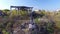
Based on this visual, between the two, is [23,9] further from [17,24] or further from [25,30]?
[25,30]

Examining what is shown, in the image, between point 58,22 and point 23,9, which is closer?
point 58,22

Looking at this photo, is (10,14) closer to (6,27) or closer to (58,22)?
(6,27)

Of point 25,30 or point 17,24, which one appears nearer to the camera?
point 25,30

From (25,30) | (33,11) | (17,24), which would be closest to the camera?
(25,30)

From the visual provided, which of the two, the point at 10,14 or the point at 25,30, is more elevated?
the point at 10,14

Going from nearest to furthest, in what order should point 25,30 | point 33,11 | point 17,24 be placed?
point 25,30 < point 17,24 < point 33,11

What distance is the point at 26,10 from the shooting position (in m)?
7.08

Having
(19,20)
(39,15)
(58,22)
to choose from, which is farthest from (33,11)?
(58,22)

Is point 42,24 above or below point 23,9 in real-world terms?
below

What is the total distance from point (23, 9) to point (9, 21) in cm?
118

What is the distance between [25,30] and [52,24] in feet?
3.33

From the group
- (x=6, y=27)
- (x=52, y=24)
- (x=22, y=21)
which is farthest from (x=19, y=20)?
(x=52, y=24)

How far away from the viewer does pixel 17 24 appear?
6.05 meters

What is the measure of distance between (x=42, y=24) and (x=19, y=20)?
3.19ft
